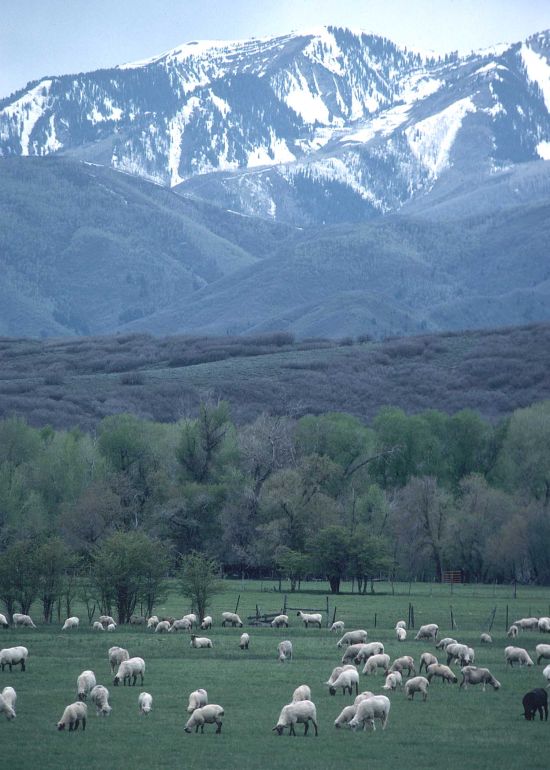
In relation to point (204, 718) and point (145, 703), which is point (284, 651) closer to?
point (145, 703)

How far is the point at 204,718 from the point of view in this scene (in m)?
30.5

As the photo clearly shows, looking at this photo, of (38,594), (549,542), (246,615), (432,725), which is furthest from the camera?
(549,542)

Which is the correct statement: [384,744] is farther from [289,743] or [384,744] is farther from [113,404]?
[113,404]

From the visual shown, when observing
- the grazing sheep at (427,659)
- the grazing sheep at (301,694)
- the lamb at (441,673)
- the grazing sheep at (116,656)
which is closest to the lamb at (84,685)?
the grazing sheep at (116,656)

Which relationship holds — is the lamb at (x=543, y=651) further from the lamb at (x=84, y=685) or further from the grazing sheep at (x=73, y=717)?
the grazing sheep at (x=73, y=717)

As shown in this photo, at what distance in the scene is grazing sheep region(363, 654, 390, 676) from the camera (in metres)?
38.4

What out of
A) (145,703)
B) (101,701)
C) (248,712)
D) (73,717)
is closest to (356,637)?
(248,712)

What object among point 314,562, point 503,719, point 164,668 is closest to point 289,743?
point 503,719

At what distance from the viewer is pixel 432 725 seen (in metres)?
31.0

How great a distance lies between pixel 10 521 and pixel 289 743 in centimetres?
5788

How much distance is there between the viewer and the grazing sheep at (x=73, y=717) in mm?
30016

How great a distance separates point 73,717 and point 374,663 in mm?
11061

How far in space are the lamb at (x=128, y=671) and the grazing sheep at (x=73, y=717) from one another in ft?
20.0

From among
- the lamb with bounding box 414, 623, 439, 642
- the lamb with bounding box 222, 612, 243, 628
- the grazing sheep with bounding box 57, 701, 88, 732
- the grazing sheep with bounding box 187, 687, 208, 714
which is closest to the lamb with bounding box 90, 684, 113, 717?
the grazing sheep with bounding box 57, 701, 88, 732
